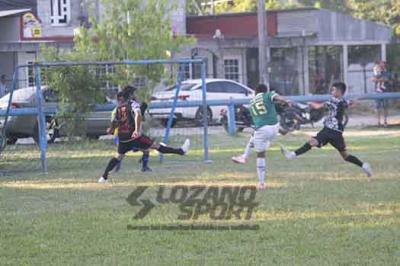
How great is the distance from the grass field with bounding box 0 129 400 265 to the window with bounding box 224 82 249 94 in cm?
1320

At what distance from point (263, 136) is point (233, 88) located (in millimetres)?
17290

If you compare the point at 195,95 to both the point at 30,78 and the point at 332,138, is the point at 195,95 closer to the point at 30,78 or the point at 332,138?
the point at 30,78

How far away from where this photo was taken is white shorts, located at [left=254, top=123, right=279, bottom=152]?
1352 cm

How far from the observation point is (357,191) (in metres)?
12.5

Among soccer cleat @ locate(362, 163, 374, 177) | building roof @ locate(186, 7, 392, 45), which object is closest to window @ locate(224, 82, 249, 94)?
building roof @ locate(186, 7, 392, 45)

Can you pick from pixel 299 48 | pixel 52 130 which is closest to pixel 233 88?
pixel 299 48

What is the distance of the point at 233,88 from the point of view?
30781 mm

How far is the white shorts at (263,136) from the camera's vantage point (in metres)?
13.5

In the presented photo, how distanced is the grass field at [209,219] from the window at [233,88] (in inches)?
520

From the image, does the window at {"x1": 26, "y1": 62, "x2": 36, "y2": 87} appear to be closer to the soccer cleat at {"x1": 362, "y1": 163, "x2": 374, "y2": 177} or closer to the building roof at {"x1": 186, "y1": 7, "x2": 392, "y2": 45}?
the soccer cleat at {"x1": 362, "y1": 163, "x2": 374, "y2": 177}

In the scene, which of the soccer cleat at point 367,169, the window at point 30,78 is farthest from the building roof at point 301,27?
the soccer cleat at point 367,169

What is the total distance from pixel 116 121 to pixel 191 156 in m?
4.74

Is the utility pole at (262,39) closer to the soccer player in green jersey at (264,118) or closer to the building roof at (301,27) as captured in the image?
the building roof at (301,27)

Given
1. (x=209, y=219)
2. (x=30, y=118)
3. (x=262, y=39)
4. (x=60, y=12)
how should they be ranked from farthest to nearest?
(x=60, y=12) → (x=262, y=39) → (x=30, y=118) → (x=209, y=219)
